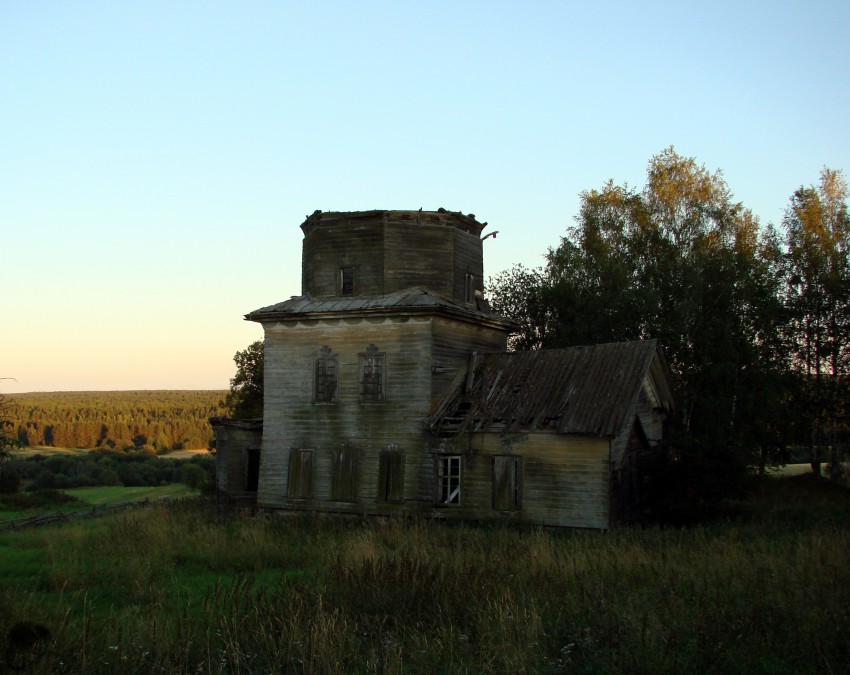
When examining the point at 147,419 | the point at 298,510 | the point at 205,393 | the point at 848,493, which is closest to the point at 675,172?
the point at 848,493

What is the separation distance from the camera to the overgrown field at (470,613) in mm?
7277

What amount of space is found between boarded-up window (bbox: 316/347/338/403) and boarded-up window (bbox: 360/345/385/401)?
99 cm

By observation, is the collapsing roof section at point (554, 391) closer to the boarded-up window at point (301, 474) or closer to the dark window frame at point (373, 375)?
the dark window frame at point (373, 375)

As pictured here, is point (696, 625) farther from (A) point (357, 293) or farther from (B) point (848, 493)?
(B) point (848, 493)

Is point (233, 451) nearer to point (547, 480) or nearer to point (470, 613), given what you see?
point (547, 480)

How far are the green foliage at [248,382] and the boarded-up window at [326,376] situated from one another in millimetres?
16014

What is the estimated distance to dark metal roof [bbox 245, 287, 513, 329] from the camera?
22.6 meters

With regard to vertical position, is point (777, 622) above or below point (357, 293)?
below

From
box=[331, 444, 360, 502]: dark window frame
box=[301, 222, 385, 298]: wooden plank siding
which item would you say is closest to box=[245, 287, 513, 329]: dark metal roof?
box=[301, 222, 385, 298]: wooden plank siding

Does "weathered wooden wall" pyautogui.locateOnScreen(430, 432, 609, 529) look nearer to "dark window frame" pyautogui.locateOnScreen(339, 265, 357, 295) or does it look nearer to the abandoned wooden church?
the abandoned wooden church

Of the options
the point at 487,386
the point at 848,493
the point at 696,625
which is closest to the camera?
the point at 696,625

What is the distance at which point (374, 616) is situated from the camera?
907cm

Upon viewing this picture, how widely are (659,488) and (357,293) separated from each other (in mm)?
10997

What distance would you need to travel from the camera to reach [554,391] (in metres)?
20.8
